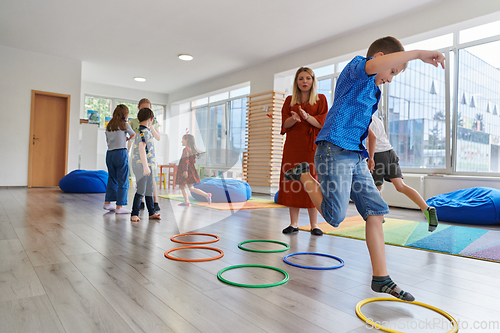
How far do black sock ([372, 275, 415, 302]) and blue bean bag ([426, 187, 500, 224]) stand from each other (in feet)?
9.35

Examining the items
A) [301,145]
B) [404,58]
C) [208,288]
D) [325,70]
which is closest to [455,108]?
[325,70]

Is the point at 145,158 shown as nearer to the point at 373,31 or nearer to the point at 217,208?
the point at 217,208

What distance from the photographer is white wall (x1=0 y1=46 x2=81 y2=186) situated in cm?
680

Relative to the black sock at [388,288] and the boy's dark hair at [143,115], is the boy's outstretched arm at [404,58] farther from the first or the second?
the boy's dark hair at [143,115]

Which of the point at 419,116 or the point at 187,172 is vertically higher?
the point at 419,116

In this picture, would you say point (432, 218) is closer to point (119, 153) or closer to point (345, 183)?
point (345, 183)

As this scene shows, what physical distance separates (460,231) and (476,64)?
292cm

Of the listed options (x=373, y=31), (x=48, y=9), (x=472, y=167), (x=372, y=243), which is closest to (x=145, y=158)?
(x=372, y=243)

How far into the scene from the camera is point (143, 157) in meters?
3.21

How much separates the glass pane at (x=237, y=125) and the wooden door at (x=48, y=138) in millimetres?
3838

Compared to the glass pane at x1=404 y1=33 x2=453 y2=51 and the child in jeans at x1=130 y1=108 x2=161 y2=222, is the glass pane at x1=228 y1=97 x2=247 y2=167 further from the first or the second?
the child in jeans at x1=130 y1=108 x2=161 y2=222

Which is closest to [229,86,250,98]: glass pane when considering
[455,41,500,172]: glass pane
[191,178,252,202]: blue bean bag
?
[191,178,252,202]: blue bean bag

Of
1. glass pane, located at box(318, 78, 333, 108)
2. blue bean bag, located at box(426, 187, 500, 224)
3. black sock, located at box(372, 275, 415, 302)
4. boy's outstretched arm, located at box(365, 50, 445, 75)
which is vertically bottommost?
black sock, located at box(372, 275, 415, 302)

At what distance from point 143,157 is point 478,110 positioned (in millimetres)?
4625
